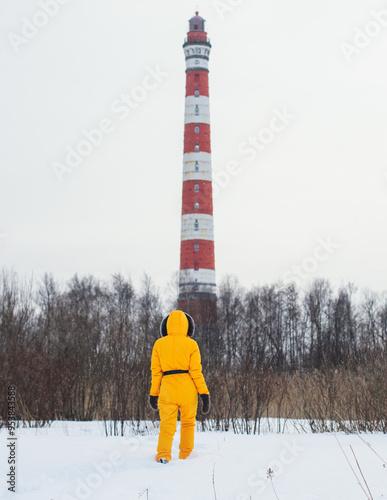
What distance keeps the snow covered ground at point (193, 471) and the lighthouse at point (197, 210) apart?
24.5 m

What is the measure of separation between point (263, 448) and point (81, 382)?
5.22 m

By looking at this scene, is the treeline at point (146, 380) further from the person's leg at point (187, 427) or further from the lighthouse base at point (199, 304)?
the lighthouse base at point (199, 304)

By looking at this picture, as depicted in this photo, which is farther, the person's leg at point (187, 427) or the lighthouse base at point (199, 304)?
the lighthouse base at point (199, 304)

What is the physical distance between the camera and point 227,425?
905cm

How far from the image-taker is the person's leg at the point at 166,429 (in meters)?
5.77

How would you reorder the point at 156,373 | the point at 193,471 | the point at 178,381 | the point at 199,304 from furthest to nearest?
the point at 199,304 < the point at 156,373 < the point at 178,381 < the point at 193,471

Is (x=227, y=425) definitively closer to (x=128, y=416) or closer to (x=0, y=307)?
(x=128, y=416)

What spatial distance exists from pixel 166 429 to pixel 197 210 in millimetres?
25888

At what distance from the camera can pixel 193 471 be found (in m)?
5.20

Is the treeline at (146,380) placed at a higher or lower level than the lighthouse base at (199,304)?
lower

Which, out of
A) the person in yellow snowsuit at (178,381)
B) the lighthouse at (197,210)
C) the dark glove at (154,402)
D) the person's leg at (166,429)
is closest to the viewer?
the person's leg at (166,429)

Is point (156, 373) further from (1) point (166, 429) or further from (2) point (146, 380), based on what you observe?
(2) point (146, 380)

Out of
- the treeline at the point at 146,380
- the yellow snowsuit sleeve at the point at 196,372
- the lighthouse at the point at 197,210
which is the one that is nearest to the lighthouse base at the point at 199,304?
the lighthouse at the point at 197,210

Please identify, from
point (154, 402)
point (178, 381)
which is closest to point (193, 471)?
point (178, 381)
